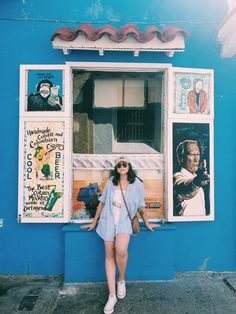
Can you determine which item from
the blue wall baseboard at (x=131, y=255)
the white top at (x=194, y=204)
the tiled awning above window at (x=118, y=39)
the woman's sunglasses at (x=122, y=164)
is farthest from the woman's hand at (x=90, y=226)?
the tiled awning above window at (x=118, y=39)

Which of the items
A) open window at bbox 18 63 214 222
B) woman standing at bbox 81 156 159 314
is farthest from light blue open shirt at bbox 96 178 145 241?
open window at bbox 18 63 214 222

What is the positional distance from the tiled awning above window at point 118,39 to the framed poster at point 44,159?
43.5 inches

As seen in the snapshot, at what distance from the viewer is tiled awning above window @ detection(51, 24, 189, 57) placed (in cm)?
404

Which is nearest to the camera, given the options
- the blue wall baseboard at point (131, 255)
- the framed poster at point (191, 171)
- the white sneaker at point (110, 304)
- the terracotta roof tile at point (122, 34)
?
the white sneaker at point (110, 304)

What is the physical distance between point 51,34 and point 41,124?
53.8 inches

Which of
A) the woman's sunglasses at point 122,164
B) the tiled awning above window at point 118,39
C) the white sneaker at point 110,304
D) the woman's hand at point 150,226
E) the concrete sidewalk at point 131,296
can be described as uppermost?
the tiled awning above window at point 118,39

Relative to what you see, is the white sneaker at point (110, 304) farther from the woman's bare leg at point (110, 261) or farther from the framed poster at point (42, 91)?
the framed poster at point (42, 91)

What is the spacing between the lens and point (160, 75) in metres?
4.79

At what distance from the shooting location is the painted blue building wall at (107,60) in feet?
14.9

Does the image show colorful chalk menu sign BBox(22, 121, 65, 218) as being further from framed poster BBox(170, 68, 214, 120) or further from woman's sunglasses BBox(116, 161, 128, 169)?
framed poster BBox(170, 68, 214, 120)

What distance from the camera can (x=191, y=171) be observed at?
4637 millimetres

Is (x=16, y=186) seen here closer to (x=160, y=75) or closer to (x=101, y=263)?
(x=101, y=263)

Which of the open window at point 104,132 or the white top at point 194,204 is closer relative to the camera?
the open window at point 104,132

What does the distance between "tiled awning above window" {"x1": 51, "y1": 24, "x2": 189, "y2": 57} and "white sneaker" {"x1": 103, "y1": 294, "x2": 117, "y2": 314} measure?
3.23 meters
